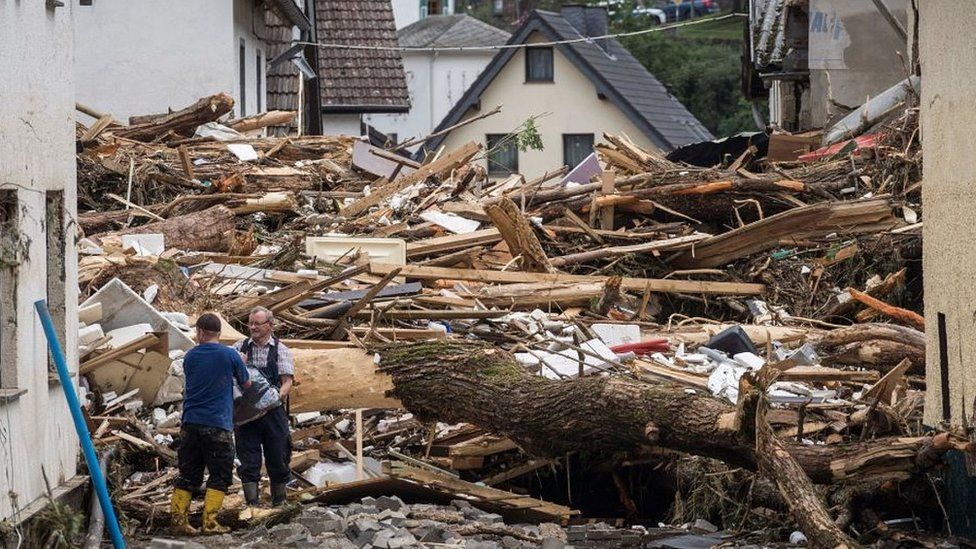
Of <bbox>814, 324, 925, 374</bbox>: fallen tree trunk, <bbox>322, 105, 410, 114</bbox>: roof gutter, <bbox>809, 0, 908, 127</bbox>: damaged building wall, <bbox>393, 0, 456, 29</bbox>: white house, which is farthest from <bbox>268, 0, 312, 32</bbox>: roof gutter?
<bbox>393, 0, 456, 29</bbox>: white house

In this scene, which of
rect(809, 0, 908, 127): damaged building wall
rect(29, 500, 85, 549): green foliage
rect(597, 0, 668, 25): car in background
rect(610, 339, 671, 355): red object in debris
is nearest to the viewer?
rect(29, 500, 85, 549): green foliage

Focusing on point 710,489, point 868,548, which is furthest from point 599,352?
point 868,548

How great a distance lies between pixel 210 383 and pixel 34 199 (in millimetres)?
1637

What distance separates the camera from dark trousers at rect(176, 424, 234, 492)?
10.5 m

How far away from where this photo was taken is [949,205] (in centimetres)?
1058

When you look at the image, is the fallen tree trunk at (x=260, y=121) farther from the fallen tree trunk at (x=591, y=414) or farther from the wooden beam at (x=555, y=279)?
the fallen tree trunk at (x=591, y=414)

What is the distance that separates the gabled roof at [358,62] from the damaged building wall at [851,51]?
15.2 metres

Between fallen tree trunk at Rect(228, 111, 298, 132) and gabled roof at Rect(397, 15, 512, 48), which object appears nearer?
fallen tree trunk at Rect(228, 111, 298, 132)

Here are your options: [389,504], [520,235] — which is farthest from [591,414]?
Answer: [520,235]

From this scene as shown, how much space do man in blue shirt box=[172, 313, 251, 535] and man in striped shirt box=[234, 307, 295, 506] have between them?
1.38ft

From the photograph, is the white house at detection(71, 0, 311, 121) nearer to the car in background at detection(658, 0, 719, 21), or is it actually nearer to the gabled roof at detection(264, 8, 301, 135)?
the gabled roof at detection(264, 8, 301, 135)

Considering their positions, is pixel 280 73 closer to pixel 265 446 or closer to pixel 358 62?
pixel 358 62

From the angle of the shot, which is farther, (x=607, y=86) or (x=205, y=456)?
(x=607, y=86)

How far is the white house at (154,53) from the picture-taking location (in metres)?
24.8
